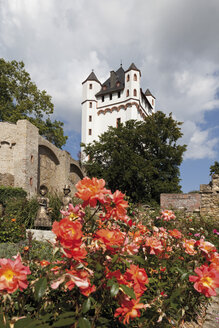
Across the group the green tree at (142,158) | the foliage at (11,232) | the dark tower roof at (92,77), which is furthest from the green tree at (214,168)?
the foliage at (11,232)

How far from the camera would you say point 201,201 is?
983cm

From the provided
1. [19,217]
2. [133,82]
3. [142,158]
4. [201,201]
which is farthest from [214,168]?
[19,217]

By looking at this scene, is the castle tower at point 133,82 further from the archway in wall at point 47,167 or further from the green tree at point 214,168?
the archway in wall at point 47,167

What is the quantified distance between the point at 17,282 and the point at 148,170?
19.7 m

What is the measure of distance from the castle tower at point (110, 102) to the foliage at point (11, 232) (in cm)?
2782

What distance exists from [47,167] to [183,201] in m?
11.8

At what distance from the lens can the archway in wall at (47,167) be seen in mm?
17742

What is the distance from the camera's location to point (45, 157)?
18391 millimetres

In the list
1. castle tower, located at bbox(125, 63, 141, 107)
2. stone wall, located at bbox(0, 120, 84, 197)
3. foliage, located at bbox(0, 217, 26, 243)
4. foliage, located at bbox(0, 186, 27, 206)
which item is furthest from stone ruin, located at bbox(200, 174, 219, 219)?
castle tower, located at bbox(125, 63, 141, 107)

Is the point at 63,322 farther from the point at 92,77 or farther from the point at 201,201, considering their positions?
the point at 92,77

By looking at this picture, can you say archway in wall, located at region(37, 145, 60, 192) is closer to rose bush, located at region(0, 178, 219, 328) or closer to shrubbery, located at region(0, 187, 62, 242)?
shrubbery, located at region(0, 187, 62, 242)

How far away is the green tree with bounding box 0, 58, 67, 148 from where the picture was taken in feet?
71.1

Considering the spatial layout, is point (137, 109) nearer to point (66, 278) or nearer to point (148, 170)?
point (148, 170)

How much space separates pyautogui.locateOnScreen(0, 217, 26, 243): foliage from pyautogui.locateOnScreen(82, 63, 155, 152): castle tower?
91.3 feet
